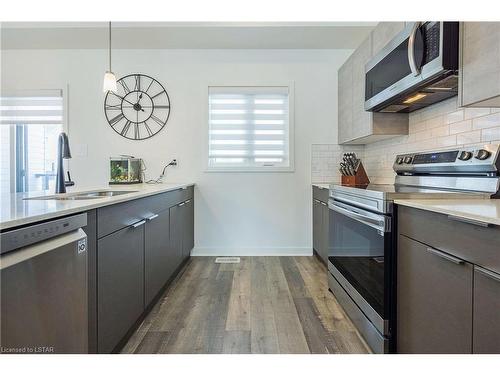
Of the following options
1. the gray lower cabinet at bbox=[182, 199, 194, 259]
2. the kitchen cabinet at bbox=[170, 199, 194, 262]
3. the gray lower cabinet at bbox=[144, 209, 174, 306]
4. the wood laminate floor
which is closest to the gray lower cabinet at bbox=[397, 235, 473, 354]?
the wood laminate floor

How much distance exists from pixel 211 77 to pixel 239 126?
0.64 meters

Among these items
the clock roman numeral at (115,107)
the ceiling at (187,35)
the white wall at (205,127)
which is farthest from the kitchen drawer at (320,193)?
the clock roman numeral at (115,107)

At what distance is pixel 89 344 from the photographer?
124 cm

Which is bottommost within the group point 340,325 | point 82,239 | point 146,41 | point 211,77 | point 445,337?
point 340,325

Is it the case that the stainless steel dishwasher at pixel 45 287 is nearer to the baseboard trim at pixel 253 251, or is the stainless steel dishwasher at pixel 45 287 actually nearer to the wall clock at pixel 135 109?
the baseboard trim at pixel 253 251

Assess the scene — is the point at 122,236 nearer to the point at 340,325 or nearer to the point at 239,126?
the point at 340,325

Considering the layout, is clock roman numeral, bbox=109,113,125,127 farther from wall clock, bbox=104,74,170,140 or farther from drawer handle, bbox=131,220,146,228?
drawer handle, bbox=131,220,146,228

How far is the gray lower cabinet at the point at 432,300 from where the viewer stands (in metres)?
1.04

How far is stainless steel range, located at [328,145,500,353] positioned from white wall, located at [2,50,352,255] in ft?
4.26

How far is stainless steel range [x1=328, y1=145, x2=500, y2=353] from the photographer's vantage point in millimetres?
1505

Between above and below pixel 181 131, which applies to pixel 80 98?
above

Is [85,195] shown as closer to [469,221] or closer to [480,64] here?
[469,221]

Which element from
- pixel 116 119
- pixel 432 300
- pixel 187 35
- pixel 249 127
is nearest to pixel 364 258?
pixel 432 300

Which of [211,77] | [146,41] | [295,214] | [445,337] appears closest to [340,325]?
[445,337]
